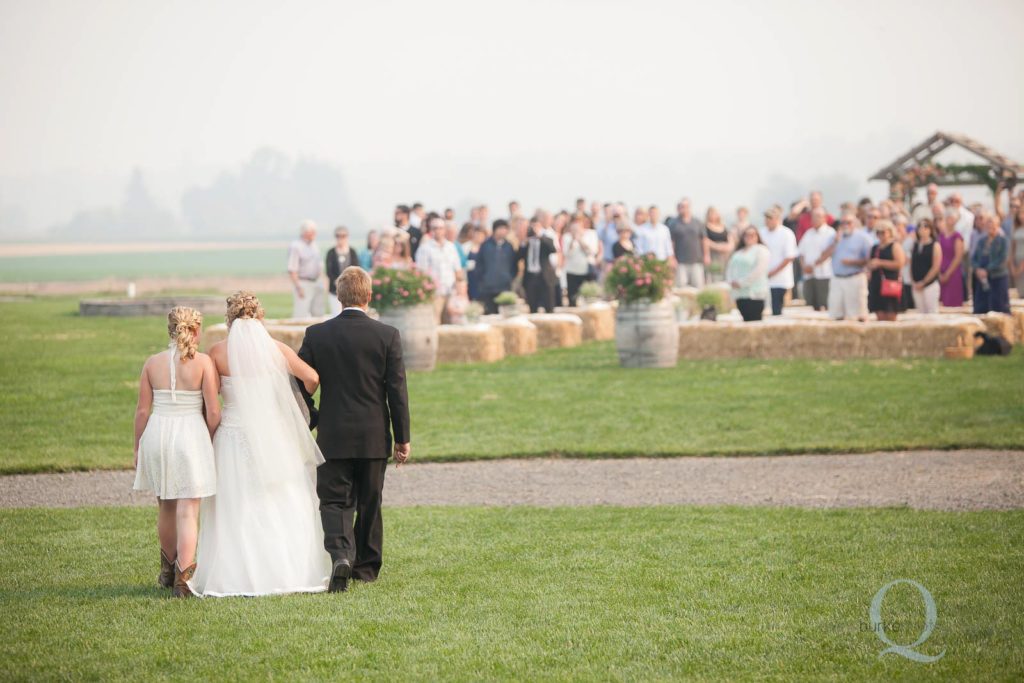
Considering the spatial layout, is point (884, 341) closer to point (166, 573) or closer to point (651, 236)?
point (651, 236)

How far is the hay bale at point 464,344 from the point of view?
70.6 ft

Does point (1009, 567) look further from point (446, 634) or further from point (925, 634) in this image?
Result: point (446, 634)

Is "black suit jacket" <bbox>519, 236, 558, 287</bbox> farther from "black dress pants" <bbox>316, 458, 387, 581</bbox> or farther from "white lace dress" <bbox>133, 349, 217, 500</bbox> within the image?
"white lace dress" <bbox>133, 349, 217, 500</bbox>

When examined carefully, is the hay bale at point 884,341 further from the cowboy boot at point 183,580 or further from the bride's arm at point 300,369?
the cowboy boot at point 183,580

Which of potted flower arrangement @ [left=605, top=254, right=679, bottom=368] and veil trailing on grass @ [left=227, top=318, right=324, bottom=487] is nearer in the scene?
veil trailing on grass @ [left=227, top=318, right=324, bottom=487]

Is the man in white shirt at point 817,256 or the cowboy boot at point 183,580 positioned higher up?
the man in white shirt at point 817,256

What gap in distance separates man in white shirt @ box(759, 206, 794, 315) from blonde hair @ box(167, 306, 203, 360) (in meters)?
15.0

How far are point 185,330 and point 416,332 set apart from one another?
37.4 feet

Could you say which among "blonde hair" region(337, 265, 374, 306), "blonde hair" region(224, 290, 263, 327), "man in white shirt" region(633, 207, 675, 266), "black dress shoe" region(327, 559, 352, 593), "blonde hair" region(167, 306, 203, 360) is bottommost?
"black dress shoe" region(327, 559, 352, 593)

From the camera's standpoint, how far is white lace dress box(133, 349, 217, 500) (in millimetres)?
8406

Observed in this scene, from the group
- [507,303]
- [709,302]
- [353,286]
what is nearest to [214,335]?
[507,303]

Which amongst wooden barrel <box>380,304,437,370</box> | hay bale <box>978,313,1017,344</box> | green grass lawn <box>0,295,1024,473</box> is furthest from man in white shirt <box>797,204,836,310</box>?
wooden barrel <box>380,304,437,370</box>

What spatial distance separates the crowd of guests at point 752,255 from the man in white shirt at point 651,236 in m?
0.02
